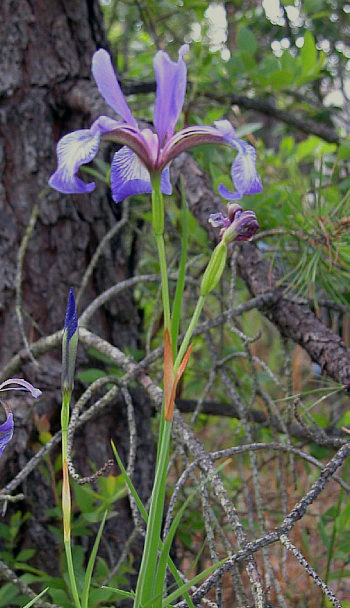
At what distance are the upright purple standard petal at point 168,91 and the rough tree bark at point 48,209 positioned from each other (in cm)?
76

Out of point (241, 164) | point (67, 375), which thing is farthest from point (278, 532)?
point (241, 164)

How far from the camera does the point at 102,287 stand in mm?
1646

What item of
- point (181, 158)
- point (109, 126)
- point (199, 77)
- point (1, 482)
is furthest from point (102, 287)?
point (109, 126)

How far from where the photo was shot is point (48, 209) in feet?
5.13

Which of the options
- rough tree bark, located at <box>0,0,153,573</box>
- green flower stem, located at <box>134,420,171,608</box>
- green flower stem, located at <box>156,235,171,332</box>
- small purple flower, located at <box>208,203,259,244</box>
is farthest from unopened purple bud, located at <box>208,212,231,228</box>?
rough tree bark, located at <box>0,0,153,573</box>

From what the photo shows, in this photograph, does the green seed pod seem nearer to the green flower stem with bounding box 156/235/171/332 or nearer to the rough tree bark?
the green flower stem with bounding box 156/235/171/332

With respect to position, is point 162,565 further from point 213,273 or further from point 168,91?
point 168,91

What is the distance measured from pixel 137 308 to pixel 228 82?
1.89ft

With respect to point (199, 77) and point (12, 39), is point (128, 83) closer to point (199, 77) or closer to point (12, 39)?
point (199, 77)

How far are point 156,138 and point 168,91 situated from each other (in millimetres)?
57

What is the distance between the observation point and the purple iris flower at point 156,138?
2.40ft

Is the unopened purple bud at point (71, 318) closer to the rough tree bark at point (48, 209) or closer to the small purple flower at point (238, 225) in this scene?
the small purple flower at point (238, 225)

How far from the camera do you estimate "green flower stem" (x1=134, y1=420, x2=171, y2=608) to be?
698mm

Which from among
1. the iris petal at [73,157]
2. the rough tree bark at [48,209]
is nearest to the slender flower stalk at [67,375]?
the iris petal at [73,157]
